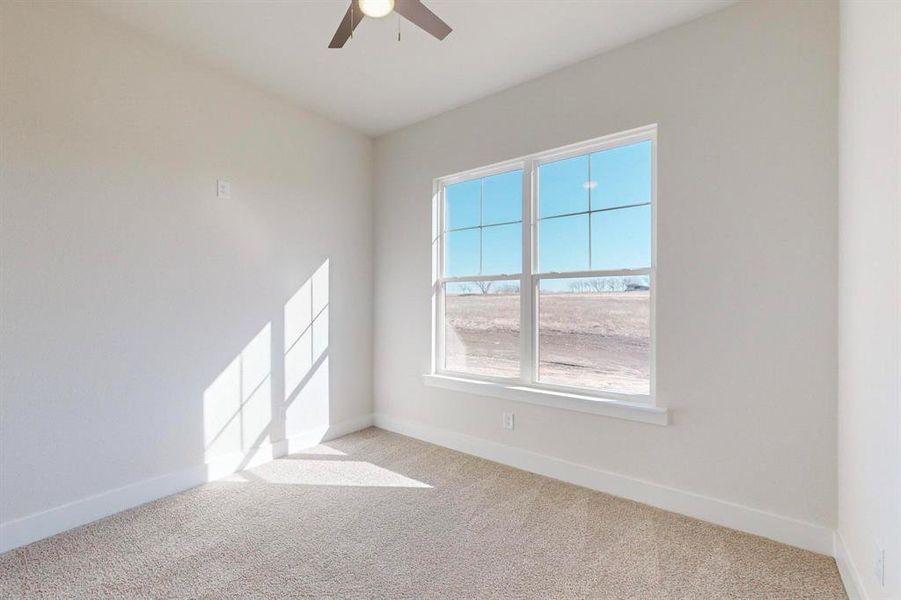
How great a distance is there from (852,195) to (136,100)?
374 cm

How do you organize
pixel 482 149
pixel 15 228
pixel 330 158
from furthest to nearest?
1. pixel 330 158
2. pixel 482 149
3. pixel 15 228

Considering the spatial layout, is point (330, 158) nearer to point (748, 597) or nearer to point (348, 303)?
point (348, 303)

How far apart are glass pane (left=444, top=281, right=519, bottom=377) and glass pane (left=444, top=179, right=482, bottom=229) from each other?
1.76 feet

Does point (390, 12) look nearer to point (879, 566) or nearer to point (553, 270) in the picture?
point (553, 270)

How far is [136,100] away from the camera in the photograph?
2.42 metres

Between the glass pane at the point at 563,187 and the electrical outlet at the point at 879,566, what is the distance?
2.10 m

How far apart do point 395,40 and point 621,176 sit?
65.5 inches

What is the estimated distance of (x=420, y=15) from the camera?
1.70 m

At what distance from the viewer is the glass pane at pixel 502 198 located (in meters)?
3.13

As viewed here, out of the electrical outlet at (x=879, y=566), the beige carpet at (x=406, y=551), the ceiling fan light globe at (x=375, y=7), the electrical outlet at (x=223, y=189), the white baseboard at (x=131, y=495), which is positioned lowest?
the beige carpet at (x=406, y=551)

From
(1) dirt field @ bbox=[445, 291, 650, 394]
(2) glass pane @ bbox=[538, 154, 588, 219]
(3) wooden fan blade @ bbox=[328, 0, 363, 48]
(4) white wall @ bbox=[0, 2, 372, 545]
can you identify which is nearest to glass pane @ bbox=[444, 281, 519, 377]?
(1) dirt field @ bbox=[445, 291, 650, 394]

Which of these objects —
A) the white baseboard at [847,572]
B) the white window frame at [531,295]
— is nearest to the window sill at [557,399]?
the white window frame at [531,295]

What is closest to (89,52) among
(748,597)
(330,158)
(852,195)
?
(330,158)

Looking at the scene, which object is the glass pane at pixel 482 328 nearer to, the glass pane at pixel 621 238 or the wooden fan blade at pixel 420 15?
the glass pane at pixel 621 238
